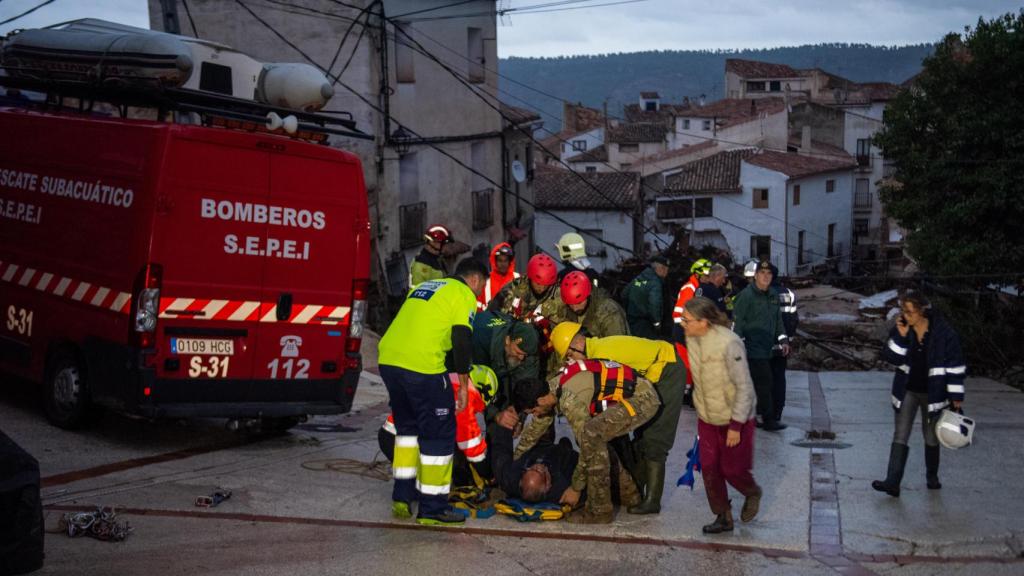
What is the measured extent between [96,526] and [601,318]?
429 centimetres

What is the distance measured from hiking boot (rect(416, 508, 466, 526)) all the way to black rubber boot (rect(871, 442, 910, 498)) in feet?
10.7

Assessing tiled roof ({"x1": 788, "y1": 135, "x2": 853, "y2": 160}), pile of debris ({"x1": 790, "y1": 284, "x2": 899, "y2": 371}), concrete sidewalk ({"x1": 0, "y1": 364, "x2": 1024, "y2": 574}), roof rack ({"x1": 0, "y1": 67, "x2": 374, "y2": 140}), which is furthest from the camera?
tiled roof ({"x1": 788, "y1": 135, "x2": 853, "y2": 160})

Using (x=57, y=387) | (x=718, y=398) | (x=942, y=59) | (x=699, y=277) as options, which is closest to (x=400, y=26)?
(x=942, y=59)

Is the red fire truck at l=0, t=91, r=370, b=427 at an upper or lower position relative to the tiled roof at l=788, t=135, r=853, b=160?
lower

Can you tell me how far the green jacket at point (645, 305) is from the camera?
1265cm

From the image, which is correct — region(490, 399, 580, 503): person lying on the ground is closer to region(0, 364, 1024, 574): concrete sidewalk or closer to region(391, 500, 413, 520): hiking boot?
region(0, 364, 1024, 574): concrete sidewalk

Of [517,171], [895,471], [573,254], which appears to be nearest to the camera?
[895,471]

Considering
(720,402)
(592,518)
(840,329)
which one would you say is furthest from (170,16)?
(840,329)

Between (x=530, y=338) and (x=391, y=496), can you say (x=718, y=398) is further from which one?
(x=391, y=496)

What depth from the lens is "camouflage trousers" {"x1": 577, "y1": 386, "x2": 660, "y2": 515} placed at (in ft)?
26.4

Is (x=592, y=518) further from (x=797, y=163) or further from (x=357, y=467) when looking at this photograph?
(x=797, y=163)

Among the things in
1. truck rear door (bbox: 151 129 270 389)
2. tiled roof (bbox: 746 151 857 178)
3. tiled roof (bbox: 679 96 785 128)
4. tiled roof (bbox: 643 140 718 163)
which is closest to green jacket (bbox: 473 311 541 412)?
truck rear door (bbox: 151 129 270 389)

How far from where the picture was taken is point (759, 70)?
313 ft

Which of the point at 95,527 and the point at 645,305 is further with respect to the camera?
the point at 645,305
